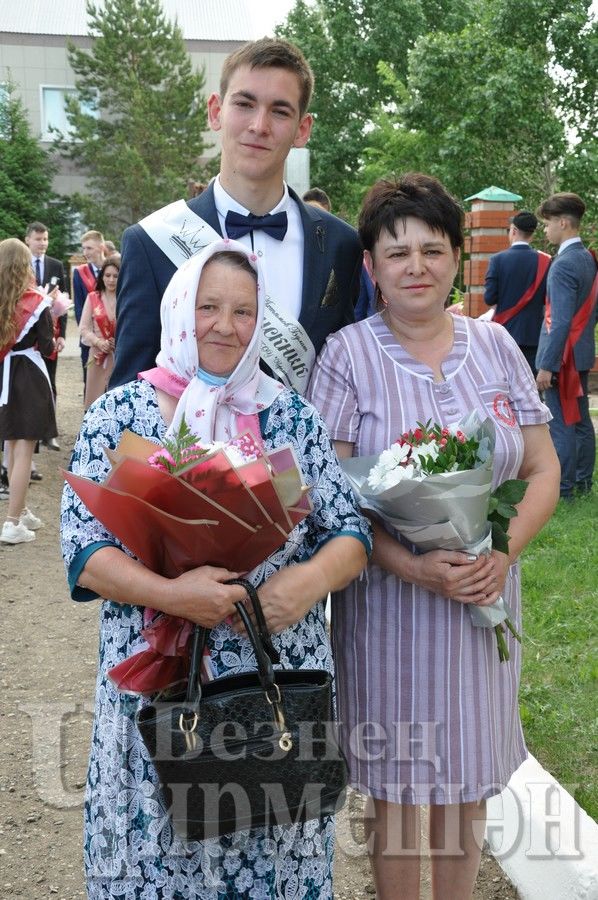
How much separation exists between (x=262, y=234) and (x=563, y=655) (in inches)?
105

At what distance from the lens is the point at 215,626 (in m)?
2.07

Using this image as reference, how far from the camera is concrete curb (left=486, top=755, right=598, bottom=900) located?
2.79m

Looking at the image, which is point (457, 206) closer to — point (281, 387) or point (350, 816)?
point (281, 387)

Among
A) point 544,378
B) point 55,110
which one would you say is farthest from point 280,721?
point 55,110

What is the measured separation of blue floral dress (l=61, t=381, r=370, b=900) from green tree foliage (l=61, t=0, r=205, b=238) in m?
34.4

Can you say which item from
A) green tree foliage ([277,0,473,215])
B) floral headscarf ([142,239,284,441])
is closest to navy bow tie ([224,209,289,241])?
floral headscarf ([142,239,284,441])

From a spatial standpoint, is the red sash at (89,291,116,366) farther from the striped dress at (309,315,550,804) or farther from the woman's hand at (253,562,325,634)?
the woman's hand at (253,562,325,634)

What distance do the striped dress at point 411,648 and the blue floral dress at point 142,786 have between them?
319mm

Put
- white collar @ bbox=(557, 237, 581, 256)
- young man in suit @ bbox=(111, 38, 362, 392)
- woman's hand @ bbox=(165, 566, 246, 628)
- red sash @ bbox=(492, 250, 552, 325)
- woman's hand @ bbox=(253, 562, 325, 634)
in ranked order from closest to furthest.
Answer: woman's hand @ bbox=(165, 566, 246, 628) → woman's hand @ bbox=(253, 562, 325, 634) → young man in suit @ bbox=(111, 38, 362, 392) → white collar @ bbox=(557, 237, 581, 256) → red sash @ bbox=(492, 250, 552, 325)

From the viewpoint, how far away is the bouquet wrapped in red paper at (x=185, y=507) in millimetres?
1845

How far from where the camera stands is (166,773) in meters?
1.91

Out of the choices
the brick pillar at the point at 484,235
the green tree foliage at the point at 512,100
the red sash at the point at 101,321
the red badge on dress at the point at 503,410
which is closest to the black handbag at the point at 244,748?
the red badge on dress at the point at 503,410

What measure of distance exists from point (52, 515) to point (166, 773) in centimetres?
636

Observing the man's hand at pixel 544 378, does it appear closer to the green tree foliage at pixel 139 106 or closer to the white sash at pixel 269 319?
the white sash at pixel 269 319
